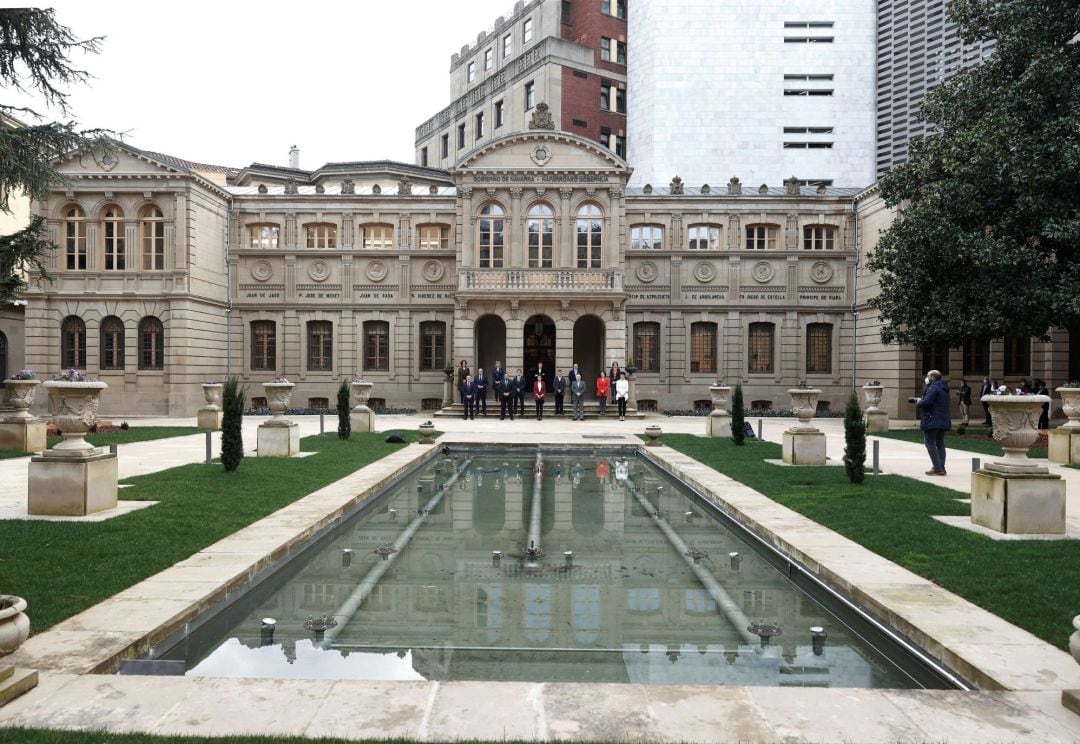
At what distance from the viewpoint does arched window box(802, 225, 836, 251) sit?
115 feet

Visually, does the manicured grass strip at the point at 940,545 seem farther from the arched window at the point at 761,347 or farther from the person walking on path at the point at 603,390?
the arched window at the point at 761,347

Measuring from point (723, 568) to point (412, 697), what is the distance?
4.62 m

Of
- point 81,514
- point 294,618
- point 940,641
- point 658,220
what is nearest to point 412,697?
point 294,618

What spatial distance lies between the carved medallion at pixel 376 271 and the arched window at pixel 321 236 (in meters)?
2.11

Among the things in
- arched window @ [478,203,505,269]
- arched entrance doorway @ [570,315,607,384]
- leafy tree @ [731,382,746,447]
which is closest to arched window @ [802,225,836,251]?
arched entrance doorway @ [570,315,607,384]

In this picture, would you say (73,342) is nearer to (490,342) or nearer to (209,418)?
(209,418)

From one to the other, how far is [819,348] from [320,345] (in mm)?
25692

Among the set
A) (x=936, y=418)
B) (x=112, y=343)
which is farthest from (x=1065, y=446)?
(x=112, y=343)

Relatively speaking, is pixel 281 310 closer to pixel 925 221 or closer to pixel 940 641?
pixel 925 221

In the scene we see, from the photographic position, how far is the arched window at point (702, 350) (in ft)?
117

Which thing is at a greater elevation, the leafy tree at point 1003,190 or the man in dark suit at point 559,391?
the leafy tree at point 1003,190

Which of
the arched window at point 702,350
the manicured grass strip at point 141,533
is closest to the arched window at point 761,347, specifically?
the arched window at point 702,350

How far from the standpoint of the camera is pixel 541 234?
3288cm

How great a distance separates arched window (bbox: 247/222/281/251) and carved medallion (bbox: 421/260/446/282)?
25.2 ft
